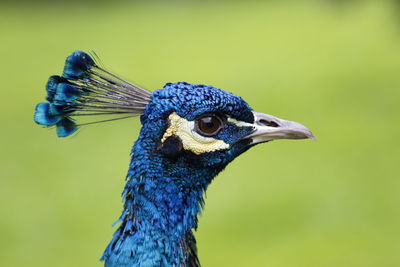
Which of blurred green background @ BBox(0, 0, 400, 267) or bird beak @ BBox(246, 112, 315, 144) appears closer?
bird beak @ BBox(246, 112, 315, 144)

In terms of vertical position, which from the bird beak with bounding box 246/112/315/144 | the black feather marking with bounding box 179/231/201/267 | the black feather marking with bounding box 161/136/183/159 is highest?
the bird beak with bounding box 246/112/315/144

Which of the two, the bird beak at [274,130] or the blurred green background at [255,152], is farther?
the blurred green background at [255,152]

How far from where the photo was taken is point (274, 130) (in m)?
1.39

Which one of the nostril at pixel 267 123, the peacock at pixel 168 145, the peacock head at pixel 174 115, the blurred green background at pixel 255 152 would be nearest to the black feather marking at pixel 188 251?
the peacock at pixel 168 145

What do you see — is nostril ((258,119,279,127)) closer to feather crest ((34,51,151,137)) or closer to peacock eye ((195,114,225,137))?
peacock eye ((195,114,225,137))

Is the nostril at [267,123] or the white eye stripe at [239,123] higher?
the nostril at [267,123]

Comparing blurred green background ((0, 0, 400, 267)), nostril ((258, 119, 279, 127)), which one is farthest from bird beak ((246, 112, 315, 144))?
blurred green background ((0, 0, 400, 267))

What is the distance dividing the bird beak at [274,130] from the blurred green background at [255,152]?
1.89 metres

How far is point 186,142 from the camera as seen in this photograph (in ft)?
4.46

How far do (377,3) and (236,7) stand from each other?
6.51 ft

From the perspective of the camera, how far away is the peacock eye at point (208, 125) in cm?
137

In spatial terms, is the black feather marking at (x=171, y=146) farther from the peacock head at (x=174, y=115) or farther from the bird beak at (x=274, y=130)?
the bird beak at (x=274, y=130)

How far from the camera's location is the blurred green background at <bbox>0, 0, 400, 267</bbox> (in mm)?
3373

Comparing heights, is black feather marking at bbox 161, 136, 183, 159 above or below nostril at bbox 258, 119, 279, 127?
below
